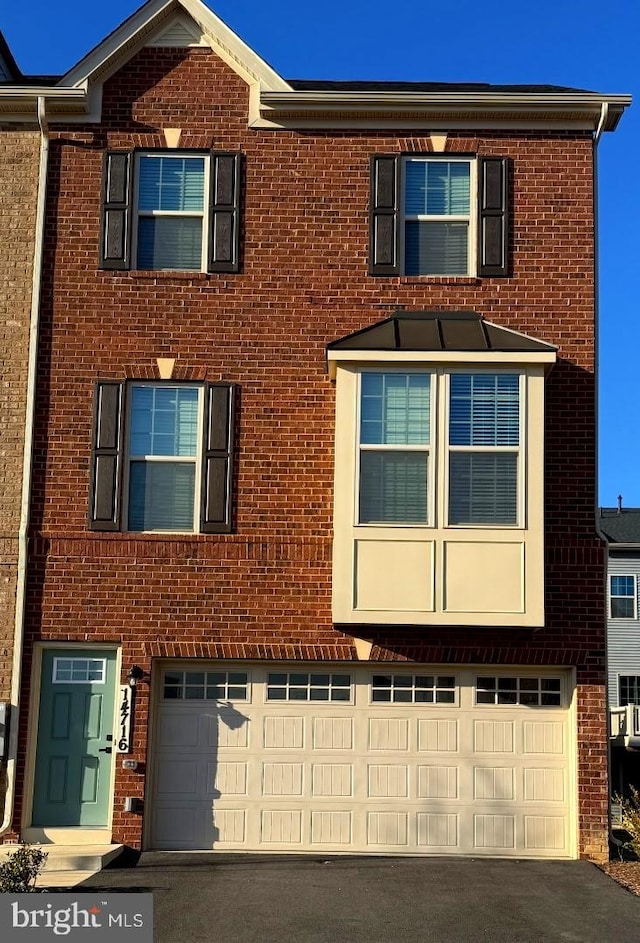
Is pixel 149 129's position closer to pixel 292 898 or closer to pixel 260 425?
pixel 260 425

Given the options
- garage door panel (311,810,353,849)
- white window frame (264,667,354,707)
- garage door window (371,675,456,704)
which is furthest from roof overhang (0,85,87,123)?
garage door panel (311,810,353,849)

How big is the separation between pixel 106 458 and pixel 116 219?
2.87 meters

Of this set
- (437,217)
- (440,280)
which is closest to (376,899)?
(440,280)

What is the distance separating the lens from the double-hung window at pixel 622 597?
32.2 metres

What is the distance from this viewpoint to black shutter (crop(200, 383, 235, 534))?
42.9 ft

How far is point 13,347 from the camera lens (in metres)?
13.6

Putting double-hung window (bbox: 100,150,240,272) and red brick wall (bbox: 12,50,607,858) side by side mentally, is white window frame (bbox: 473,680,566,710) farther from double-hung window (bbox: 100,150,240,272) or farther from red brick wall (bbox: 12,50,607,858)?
double-hung window (bbox: 100,150,240,272)

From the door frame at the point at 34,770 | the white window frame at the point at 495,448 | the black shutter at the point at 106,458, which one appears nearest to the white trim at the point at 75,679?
the door frame at the point at 34,770

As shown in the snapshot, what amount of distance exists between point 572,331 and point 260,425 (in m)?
3.79

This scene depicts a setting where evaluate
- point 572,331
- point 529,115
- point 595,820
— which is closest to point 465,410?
point 572,331

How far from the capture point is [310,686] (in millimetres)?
13086

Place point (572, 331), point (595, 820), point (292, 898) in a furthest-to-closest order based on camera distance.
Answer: point (572, 331) → point (595, 820) → point (292, 898)

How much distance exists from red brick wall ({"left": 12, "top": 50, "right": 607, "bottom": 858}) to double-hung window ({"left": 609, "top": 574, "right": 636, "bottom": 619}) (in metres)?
19.9

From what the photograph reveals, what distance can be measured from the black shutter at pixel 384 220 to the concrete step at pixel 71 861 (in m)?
7.09
